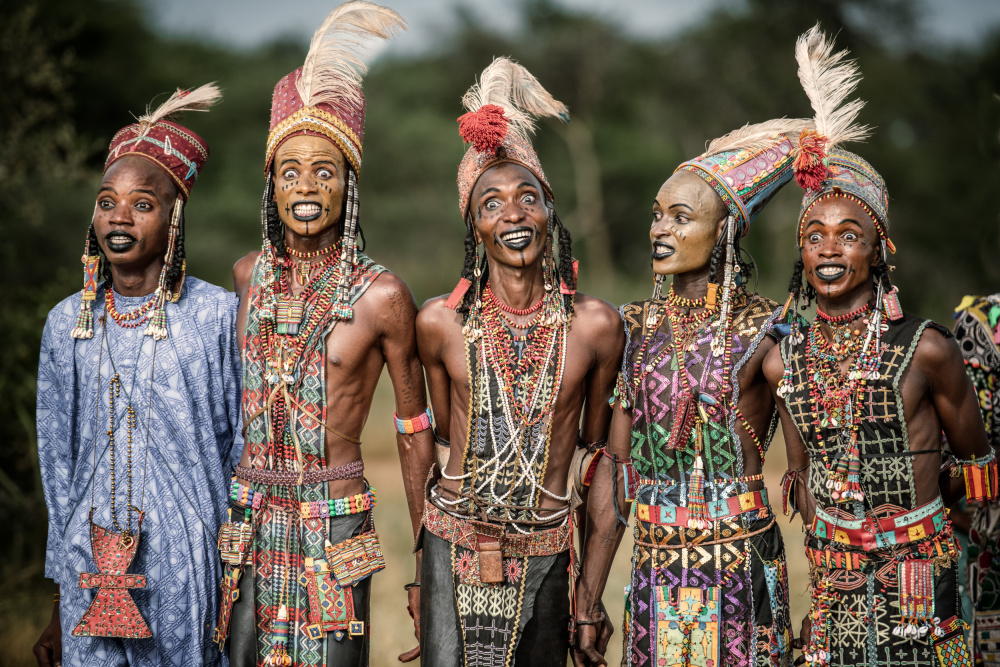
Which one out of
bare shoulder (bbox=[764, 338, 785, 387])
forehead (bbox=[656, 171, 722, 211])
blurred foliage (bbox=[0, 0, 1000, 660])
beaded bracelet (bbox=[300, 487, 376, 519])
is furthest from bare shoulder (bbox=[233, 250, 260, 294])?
blurred foliage (bbox=[0, 0, 1000, 660])

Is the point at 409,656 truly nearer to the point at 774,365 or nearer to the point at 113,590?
the point at 113,590

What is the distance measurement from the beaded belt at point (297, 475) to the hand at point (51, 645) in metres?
1.19

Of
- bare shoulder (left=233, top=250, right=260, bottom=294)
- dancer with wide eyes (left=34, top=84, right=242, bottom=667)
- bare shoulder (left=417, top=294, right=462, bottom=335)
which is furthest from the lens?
bare shoulder (left=233, top=250, right=260, bottom=294)

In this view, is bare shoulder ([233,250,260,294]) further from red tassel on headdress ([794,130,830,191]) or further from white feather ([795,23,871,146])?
white feather ([795,23,871,146])

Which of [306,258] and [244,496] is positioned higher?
[306,258]

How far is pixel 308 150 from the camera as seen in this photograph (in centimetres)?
453

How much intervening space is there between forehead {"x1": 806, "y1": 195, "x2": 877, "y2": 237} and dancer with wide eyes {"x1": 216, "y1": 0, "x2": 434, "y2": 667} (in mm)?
1876

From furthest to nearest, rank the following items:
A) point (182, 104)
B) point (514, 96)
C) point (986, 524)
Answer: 1. point (986, 524)
2. point (182, 104)
3. point (514, 96)

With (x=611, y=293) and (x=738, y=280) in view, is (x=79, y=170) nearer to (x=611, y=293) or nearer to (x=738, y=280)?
(x=738, y=280)

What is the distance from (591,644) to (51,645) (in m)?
2.53

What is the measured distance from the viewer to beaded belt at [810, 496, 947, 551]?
4.13 m

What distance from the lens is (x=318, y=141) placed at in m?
4.56

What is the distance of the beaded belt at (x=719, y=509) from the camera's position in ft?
14.1

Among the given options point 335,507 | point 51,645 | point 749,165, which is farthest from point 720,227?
point 51,645
